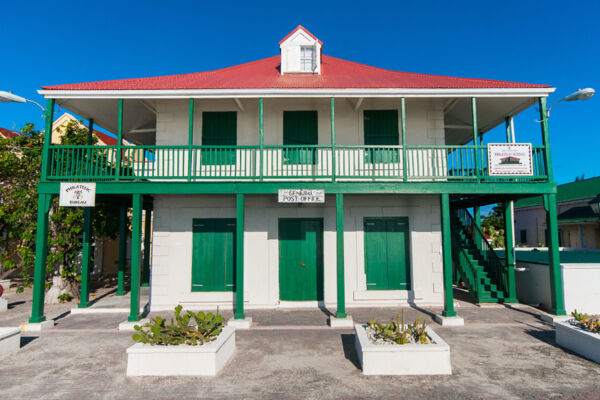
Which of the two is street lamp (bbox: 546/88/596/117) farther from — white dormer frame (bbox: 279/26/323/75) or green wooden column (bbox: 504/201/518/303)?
white dormer frame (bbox: 279/26/323/75)

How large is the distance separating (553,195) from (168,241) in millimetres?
10478

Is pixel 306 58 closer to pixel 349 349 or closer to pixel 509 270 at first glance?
pixel 509 270

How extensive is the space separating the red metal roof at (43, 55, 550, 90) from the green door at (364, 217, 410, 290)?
3.92 meters

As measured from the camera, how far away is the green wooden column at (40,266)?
771 cm

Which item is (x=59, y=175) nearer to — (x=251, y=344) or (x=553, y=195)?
(x=251, y=344)

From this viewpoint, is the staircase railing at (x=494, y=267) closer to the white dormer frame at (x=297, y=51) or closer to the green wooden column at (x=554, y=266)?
the green wooden column at (x=554, y=266)

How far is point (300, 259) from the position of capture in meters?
9.79

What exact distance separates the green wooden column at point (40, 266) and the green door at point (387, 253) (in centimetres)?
835

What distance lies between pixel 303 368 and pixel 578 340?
4.95 meters

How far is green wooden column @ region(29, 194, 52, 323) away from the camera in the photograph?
771 cm

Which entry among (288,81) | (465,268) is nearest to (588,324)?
(465,268)

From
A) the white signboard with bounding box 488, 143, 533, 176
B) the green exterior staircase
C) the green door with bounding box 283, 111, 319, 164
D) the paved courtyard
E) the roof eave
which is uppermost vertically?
the roof eave

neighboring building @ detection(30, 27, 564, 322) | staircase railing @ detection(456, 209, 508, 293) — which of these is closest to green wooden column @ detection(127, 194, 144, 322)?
neighboring building @ detection(30, 27, 564, 322)

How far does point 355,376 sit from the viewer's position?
5074 millimetres
